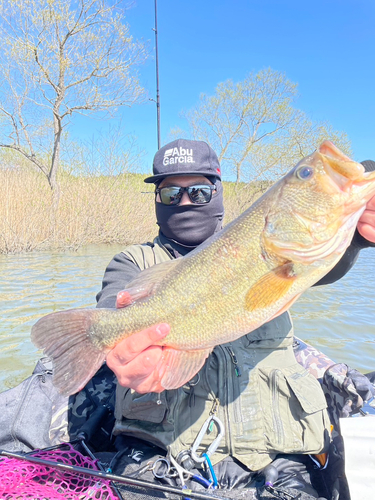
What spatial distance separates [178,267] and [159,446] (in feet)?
3.83

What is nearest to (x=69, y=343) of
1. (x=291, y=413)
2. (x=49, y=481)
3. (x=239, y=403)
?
(x=49, y=481)

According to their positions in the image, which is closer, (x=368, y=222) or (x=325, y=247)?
(x=325, y=247)

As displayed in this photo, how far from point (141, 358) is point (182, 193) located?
4.84ft

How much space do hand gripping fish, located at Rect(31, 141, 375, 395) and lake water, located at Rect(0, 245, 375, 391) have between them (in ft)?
8.34

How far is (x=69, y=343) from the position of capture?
6.14 feet

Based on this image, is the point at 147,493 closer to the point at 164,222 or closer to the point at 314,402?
the point at 314,402

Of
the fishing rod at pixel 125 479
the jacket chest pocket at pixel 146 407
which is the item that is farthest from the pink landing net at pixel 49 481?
the jacket chest pocket at pixel 146 407

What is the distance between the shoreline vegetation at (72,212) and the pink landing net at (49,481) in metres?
11.1

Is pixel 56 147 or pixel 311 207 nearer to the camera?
Result: pixel 311 207

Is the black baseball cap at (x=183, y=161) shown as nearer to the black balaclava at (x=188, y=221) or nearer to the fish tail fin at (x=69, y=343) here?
the black balaclava at (x=188, y=221)

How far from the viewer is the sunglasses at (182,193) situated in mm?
2865

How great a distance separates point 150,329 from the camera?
1745 mm

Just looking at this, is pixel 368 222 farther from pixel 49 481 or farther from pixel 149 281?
pixel 49 481

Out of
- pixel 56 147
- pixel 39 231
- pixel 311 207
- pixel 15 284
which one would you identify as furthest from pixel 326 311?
pixel 56 147
